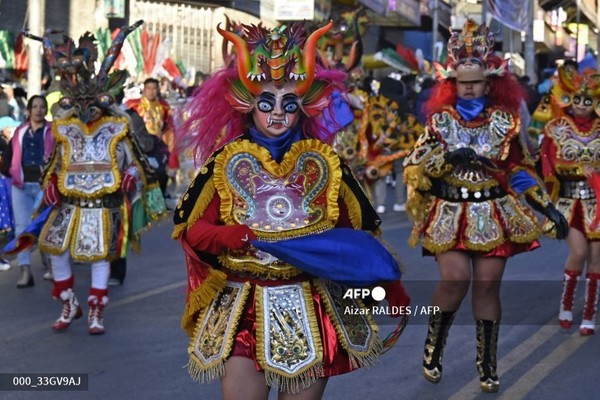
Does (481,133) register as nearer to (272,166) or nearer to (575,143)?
(575,143)

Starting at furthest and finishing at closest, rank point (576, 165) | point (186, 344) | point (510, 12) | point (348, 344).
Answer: point (510, 12)
point (576, 165)
point (186, 344)
point (348, 344)

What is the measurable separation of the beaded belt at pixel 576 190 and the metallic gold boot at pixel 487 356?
8.69 ft

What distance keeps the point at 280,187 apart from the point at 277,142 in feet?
0.64

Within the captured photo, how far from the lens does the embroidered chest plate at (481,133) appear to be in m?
7.75

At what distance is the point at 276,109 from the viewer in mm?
5352

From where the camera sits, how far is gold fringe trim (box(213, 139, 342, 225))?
531 cm

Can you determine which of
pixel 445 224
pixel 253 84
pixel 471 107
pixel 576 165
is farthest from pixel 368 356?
pixel 576 165

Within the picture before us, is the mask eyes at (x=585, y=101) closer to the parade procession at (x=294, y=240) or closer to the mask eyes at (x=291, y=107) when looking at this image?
the parade procession at (x=294, y=240)

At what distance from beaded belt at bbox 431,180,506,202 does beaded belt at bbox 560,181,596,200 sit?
248 cm

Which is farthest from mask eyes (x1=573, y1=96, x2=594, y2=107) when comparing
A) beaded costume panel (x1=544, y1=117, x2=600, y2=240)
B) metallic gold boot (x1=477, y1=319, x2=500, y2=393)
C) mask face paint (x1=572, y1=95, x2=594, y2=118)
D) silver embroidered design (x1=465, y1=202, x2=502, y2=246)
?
metallic gold boot (x1=477, y1=319, x2=500, y2=393)

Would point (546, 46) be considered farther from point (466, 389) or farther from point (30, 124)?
point (466, 389)

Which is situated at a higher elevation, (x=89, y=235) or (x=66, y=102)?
(x=66, y=102)

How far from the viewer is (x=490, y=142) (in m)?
7.76

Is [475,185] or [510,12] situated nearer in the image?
[475,185]
